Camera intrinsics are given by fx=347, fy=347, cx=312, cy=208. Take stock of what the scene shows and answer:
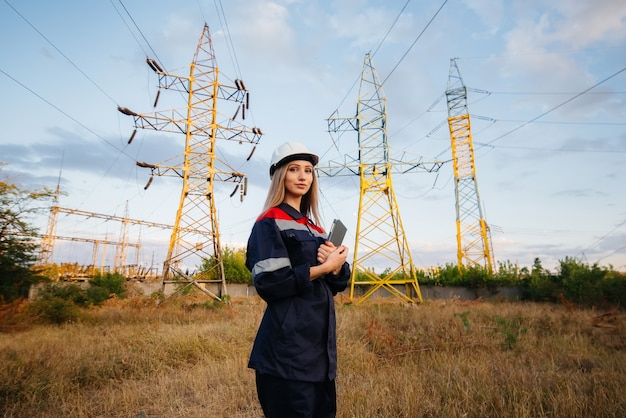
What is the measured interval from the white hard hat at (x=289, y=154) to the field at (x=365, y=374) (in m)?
2.34

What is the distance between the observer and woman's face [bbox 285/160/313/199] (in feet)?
6.77

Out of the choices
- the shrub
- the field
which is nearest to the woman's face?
the field

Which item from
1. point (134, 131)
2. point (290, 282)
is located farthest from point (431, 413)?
point (134, 131)

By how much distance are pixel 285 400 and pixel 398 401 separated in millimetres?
2231

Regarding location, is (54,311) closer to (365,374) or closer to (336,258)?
(365,374)

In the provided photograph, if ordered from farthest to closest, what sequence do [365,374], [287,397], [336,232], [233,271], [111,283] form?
[233,271] < [111,283] < [365,374] < [336,232] < [287,397]

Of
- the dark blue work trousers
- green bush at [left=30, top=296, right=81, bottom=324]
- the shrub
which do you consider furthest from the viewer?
the shrub

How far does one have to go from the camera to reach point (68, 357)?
530cm

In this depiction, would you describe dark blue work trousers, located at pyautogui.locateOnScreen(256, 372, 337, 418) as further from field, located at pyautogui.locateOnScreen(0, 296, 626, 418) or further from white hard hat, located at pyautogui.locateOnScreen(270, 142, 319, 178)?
field, located at pyautogui.locateOnScreen(0, 296, 626, 418)

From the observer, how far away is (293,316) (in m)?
1.68

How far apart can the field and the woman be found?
1737 millimetres

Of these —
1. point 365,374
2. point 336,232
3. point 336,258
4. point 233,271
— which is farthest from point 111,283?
point 336,258

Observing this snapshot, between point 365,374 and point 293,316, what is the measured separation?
3.31 m

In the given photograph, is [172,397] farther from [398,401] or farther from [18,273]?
[18,273]
